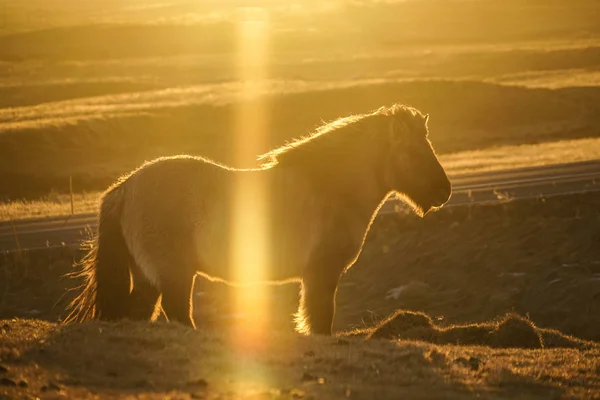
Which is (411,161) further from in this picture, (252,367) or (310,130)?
(310,130)

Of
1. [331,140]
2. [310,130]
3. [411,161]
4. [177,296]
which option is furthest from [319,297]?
[310,130]

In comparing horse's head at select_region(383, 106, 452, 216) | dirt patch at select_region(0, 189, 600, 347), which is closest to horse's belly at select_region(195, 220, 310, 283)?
horse's head at select_region(383, 106, 452, 216)

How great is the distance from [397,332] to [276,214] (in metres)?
2.85

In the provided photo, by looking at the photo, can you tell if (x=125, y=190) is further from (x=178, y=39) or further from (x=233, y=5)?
(x=233, y=5)

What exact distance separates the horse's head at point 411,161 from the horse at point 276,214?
0.5 inches

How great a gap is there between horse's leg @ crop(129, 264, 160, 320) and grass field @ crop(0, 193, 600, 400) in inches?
26.7

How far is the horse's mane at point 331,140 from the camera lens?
41.5 ft

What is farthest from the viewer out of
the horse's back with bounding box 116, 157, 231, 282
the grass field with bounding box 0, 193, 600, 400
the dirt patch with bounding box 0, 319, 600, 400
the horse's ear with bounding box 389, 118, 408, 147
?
the horse's ear with bounding box 389, 118, 408, 147

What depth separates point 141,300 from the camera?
12062 mm

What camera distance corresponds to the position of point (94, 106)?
187ft

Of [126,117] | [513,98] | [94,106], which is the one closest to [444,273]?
[126,117]

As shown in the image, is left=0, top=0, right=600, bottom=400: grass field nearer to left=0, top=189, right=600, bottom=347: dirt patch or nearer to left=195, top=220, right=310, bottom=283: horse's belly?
left=0, top=189, right=600, bottom=347: dirt patch

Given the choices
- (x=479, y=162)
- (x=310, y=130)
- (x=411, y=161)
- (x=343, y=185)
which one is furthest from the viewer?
(x=310, y=130)

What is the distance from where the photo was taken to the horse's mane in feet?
41.5
